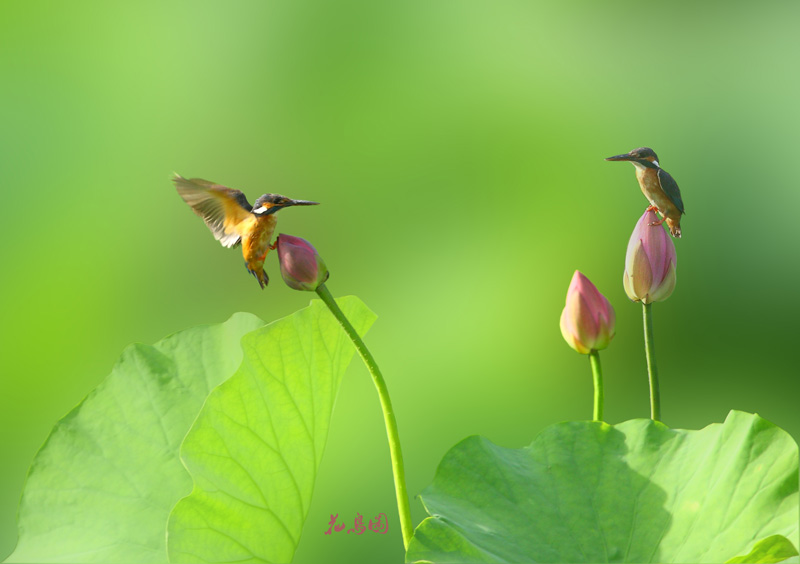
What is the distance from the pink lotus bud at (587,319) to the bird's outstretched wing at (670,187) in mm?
122

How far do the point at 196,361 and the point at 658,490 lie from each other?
514 mm

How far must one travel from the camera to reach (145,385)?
885 millimetres

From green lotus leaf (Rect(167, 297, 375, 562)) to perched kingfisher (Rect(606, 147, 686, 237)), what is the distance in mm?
318

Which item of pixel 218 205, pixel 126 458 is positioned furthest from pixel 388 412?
pixel 126 458

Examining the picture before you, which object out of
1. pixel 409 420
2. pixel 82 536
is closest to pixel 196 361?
pixel 82 536

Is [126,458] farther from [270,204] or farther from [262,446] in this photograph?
[270,204]

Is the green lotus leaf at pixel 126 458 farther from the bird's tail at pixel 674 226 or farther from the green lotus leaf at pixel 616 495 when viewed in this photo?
the bird's tail at pixel 674 226

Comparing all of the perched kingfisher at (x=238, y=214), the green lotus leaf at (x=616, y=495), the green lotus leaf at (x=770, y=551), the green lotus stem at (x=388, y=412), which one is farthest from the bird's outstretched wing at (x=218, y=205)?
the green lotus leaf at (x=770, y=551)

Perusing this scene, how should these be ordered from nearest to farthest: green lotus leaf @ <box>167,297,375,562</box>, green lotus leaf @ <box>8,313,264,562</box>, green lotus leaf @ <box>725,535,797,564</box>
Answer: green lotus leaf @ <box>725,535,797,564</box>, green lotus leaf @ <box>167,297,375,562</box>, green lotus leaf @ <box>8,313,264,562</box>

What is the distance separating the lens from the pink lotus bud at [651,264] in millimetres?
684

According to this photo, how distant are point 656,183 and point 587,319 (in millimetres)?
145

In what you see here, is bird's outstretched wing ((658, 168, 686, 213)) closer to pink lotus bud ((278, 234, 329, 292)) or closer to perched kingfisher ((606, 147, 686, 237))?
perched kingfisher ((606, 147, 686, 237))

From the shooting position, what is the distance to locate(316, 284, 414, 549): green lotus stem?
63 cm

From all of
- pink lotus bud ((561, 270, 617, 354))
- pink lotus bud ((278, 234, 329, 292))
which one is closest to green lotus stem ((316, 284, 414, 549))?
pink lotus bud ((278, 234, 329, 292))
